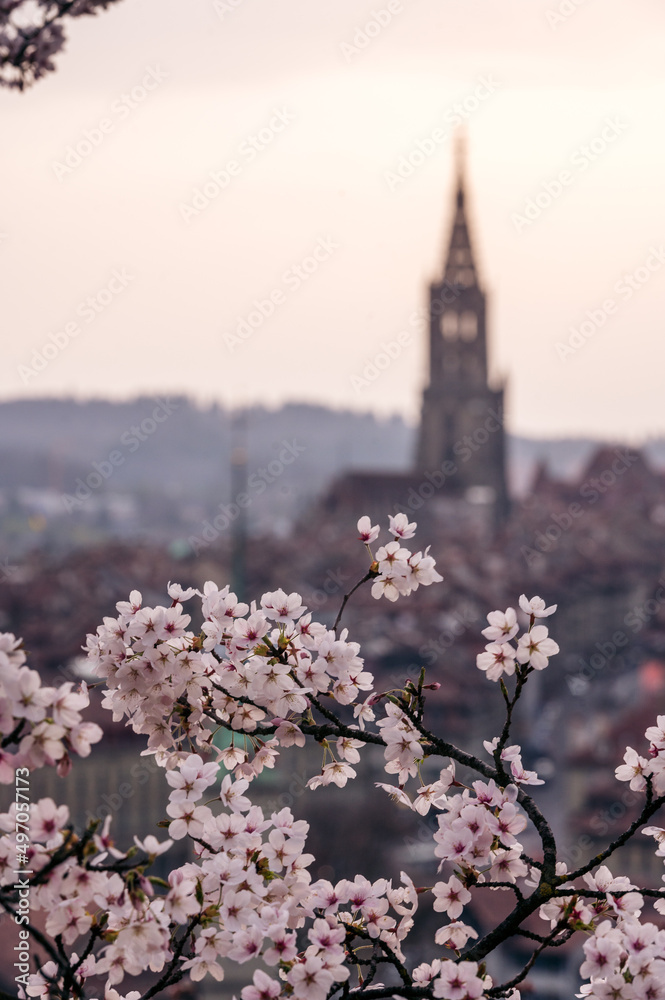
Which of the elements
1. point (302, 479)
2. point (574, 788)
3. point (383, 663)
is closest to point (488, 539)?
point (383, 663)

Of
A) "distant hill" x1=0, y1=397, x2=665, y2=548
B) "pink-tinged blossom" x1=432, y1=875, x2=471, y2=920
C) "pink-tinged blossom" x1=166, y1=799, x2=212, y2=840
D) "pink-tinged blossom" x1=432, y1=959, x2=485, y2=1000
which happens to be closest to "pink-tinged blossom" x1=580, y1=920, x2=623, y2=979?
"pink-tinged blossom" x1=432, y1=959, x2=485, y2=1000

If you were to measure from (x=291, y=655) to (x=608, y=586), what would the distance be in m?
64.2

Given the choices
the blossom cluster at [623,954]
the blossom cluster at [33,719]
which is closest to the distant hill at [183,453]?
the blossom cluster at [623,954]

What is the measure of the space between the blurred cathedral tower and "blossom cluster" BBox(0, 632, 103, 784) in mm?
80169

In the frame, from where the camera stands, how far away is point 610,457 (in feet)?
289

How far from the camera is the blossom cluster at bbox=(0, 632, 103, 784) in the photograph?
7.36ft

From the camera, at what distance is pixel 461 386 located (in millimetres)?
83250

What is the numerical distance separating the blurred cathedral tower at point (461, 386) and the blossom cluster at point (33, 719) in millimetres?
80169

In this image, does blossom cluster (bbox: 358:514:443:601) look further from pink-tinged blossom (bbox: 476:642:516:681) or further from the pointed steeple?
the pointed steeple

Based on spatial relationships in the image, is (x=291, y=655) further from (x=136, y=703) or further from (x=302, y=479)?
(x=302, y=479)

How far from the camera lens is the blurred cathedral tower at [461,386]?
82.1m

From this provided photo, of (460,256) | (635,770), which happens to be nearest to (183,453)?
(460,256)

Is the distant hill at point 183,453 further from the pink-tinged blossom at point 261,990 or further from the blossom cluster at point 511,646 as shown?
the pink-tinged blossom at point 261,990

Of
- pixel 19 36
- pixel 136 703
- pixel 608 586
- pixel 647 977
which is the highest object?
pixel 608 586
